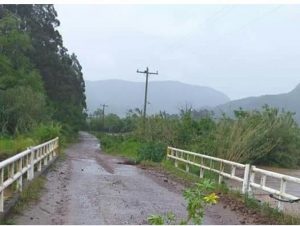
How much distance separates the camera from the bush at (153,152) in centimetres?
2761

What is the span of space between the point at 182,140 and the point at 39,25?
44874mm

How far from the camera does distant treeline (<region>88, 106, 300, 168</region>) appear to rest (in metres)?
21.1

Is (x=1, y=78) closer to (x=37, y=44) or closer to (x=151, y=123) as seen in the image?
(x=37, y=44)

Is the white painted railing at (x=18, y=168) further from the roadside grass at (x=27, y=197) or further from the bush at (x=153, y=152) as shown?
the bush at (x=153, y=152)

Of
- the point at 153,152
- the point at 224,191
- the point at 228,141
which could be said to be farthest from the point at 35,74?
the point at 224,191

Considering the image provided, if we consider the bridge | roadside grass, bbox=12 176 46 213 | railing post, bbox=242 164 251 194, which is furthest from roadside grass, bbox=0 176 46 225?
railing post, bbox=242 164 251 194

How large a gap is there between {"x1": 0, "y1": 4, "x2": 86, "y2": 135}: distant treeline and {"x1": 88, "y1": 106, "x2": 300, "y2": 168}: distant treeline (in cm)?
1029

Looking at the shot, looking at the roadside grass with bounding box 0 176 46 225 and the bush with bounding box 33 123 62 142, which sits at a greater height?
the bush with bounding box 33 123 62 142

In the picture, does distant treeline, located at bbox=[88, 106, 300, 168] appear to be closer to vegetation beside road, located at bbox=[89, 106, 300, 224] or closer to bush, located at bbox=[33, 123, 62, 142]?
vegetation beside road, located at bbox=[89, 106, 300, 224]

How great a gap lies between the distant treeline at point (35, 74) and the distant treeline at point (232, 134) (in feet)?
33.8

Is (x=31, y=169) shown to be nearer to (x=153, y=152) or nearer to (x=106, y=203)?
(x=106, y=203)

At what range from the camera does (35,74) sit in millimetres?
57750

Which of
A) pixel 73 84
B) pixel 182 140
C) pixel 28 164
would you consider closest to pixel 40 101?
pixel 182 140

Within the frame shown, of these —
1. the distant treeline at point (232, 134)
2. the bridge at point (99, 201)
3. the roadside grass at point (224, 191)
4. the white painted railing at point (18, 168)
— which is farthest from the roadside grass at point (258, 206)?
the white painted railing at point (18, 168)
